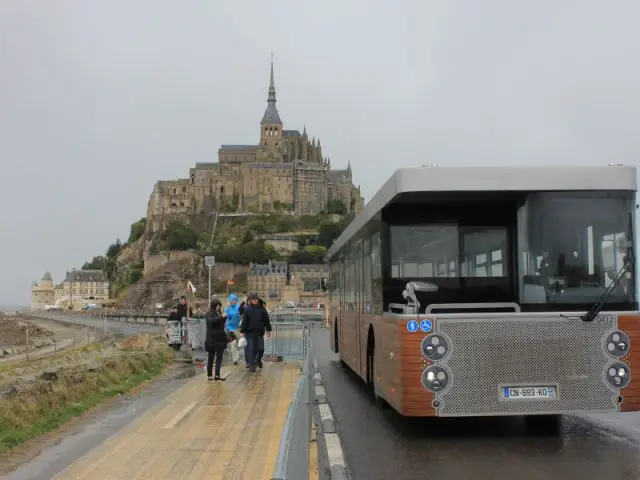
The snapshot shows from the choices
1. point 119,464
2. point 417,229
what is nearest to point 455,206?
point 417,229

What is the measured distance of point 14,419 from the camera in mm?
9828

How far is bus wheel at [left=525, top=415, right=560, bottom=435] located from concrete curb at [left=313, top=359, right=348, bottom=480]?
98.5 inches

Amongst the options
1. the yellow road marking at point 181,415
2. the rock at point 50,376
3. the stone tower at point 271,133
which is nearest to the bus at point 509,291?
the yellow road marking at point 181,415

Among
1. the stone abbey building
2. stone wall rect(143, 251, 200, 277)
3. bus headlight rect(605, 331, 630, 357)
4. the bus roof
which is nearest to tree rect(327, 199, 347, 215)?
the stone abbey building

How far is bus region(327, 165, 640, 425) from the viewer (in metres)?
8.39

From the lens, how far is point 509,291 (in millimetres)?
9320

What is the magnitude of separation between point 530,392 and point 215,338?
8568 mm

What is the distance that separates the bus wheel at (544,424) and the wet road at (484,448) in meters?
0.11

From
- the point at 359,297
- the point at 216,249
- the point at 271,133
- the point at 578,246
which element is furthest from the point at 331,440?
the point at 271,133

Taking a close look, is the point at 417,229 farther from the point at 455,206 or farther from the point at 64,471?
the point at 64,471

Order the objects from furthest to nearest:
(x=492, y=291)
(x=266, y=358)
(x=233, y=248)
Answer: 1. (x=233, y=248)
2. (x=266, y=358)
3. (x=492, y=291)

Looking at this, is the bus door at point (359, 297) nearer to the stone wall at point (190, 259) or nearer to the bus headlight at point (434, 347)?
the bus headlight at point (434, 347)

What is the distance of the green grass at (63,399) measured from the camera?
9625 millimetres

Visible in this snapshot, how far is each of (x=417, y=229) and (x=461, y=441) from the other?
103 inches
